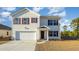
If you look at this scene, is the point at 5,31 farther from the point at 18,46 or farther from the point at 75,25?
the point at 75,25

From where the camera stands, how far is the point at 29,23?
20.2m

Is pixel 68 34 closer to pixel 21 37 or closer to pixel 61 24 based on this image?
pixel 61 24

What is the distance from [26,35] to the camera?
2044 centimetres

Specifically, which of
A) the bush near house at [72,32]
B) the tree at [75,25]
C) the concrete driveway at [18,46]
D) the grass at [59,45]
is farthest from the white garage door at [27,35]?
the tree at [75,25]

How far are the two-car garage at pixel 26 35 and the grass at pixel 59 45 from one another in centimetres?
93

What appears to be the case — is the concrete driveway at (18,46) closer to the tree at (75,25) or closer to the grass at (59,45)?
the grass at (59,45)

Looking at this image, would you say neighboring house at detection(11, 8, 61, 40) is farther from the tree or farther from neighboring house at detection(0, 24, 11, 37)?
the tree

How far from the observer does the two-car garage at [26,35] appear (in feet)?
66.3

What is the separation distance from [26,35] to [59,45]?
2453 millimetres

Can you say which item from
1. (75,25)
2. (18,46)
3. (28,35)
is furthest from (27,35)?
(75,25)

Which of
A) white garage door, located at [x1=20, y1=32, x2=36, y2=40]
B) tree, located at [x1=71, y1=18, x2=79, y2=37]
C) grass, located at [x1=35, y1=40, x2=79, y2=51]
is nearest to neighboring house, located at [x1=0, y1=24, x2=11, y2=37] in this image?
white garage door, located at [x1=20, y1=32, x2=36, y2=40]
